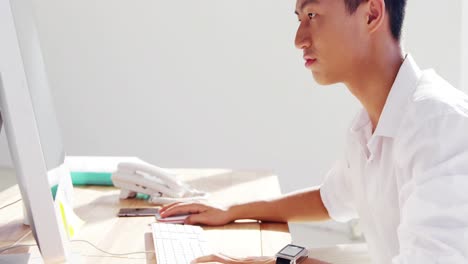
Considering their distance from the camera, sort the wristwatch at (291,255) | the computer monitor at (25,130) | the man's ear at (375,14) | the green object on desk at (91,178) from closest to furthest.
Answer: the computer monitor at (25,130) < the wristwatch at (291,255) < the man's ear at (375,14) < the green object on desk at (91,178)

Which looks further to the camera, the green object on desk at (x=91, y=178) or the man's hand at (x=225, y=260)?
the green object on desk at (x=91, y=178)

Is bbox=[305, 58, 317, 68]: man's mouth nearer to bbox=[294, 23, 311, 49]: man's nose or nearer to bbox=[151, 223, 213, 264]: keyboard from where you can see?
bbox=[294, 23, 311, 49]: man's nose

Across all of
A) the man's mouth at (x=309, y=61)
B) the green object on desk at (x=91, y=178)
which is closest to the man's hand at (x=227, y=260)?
the man's mouth at (x=309, y=61)

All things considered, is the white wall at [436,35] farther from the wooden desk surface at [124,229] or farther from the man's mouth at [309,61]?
the man's mouth at [309,61]

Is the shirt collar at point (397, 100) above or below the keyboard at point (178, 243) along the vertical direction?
above

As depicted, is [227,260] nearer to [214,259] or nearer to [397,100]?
[214,259]

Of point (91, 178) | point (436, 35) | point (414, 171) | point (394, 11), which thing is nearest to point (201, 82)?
point (436, 35)

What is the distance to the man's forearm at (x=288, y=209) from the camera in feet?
5.07

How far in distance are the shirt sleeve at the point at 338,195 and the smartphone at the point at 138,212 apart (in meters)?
0.41

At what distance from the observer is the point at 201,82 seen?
10.5 ft

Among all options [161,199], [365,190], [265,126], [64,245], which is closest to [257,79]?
[265,126]

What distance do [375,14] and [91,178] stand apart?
94 cm

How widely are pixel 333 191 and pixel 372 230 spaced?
0.70 feet

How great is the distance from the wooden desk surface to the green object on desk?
26 millimetres
